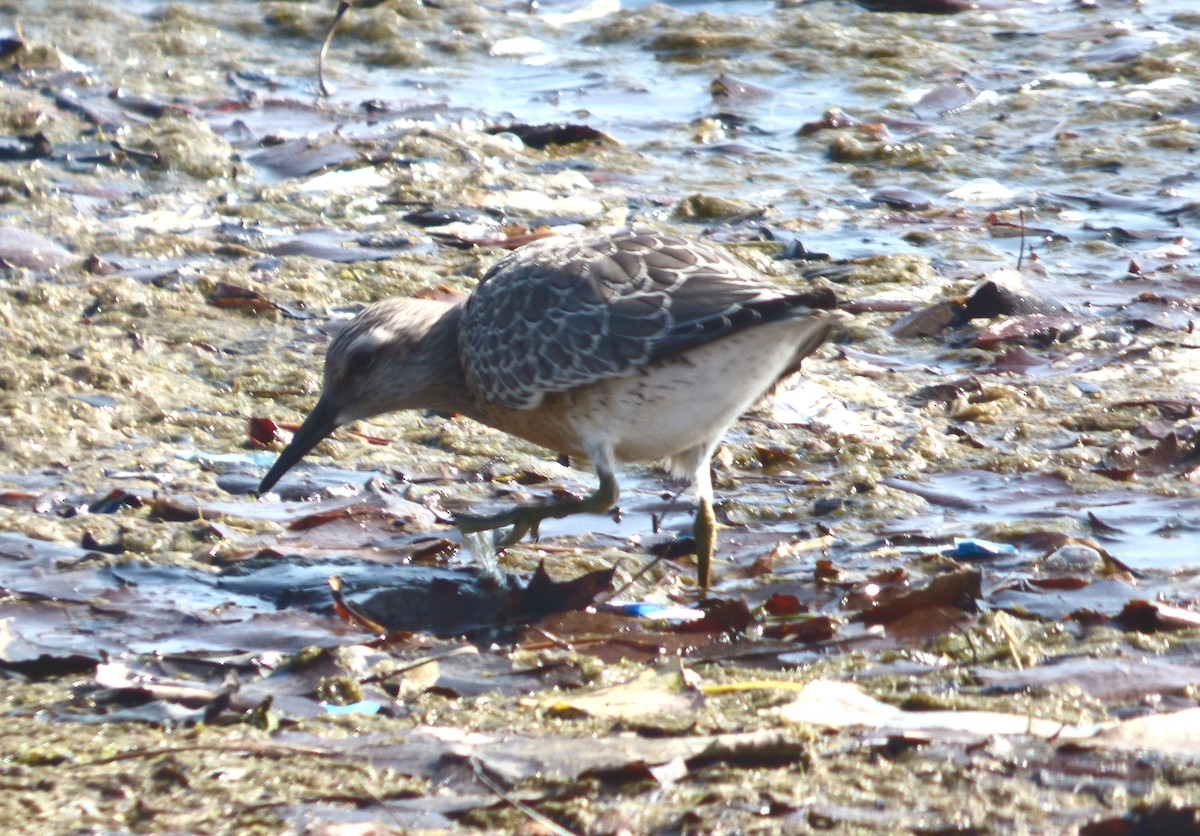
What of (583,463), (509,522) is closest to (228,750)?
(509,522)

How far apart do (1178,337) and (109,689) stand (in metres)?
4.24

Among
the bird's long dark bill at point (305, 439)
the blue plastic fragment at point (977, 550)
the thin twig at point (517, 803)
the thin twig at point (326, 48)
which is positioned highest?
the thin twig at point (326, 48)

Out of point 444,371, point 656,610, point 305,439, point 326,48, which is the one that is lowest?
point 656,610

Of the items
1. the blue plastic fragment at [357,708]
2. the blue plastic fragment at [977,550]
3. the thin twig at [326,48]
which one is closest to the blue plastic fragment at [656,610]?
the blue plastic fragment at [977,550]

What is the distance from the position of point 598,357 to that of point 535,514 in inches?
18.7

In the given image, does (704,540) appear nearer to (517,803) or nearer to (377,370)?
(377,370)

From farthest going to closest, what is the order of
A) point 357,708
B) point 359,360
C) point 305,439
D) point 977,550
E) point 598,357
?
point 359,360 < point 305,439 < point 598,357 < point 977,550 < point 357,708

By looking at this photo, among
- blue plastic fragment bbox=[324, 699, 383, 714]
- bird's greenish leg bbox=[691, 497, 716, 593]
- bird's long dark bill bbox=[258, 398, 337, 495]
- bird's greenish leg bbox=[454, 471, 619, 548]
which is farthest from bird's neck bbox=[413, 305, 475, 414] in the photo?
blue plastic fragment bbox=[324, 699, 383, 714]

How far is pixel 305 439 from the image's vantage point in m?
5.16

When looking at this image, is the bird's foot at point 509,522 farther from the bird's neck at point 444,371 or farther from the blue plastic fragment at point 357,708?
the blue plastic fragment at point 357,708

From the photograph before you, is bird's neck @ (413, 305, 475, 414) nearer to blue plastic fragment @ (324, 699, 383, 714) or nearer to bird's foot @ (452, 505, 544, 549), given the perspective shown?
bird's foot @ (452, 505, 544, 549)

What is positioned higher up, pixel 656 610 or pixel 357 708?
pixel 357 708

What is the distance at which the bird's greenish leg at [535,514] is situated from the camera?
15.3ft

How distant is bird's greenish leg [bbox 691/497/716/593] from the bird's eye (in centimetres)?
117
